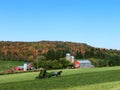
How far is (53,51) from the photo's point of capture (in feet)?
390

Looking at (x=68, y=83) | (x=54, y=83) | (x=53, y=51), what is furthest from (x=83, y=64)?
(x=68, y=83)

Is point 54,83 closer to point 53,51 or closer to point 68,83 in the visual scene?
point 68,83

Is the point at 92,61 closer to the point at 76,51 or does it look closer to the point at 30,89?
the point at 76,51

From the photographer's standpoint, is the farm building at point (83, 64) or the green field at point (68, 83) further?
the farm building at point (83, 64)

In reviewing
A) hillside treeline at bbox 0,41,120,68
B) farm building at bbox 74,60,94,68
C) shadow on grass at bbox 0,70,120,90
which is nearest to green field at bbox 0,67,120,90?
shadow on grass at bbox 0,70,120,90

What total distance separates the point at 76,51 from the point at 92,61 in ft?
92.2

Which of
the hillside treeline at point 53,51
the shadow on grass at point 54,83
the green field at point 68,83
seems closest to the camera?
the green field at point 68,83

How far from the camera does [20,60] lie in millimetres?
125562

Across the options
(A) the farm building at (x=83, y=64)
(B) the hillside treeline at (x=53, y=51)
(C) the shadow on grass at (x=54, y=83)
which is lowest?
(C) the shadow on grass at (x=54, y=83)

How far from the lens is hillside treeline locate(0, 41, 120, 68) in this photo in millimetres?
116500

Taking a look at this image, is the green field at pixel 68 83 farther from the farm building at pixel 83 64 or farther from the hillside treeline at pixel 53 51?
the hillside treeline at pixel 53 51

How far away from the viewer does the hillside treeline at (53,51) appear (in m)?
116

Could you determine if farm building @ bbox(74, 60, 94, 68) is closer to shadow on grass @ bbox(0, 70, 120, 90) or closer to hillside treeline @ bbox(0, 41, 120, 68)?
hillside treeline @ bbox(0, 41, 120, 68)

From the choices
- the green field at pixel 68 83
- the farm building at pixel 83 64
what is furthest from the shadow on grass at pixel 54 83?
the farm building at pixel 83 64
